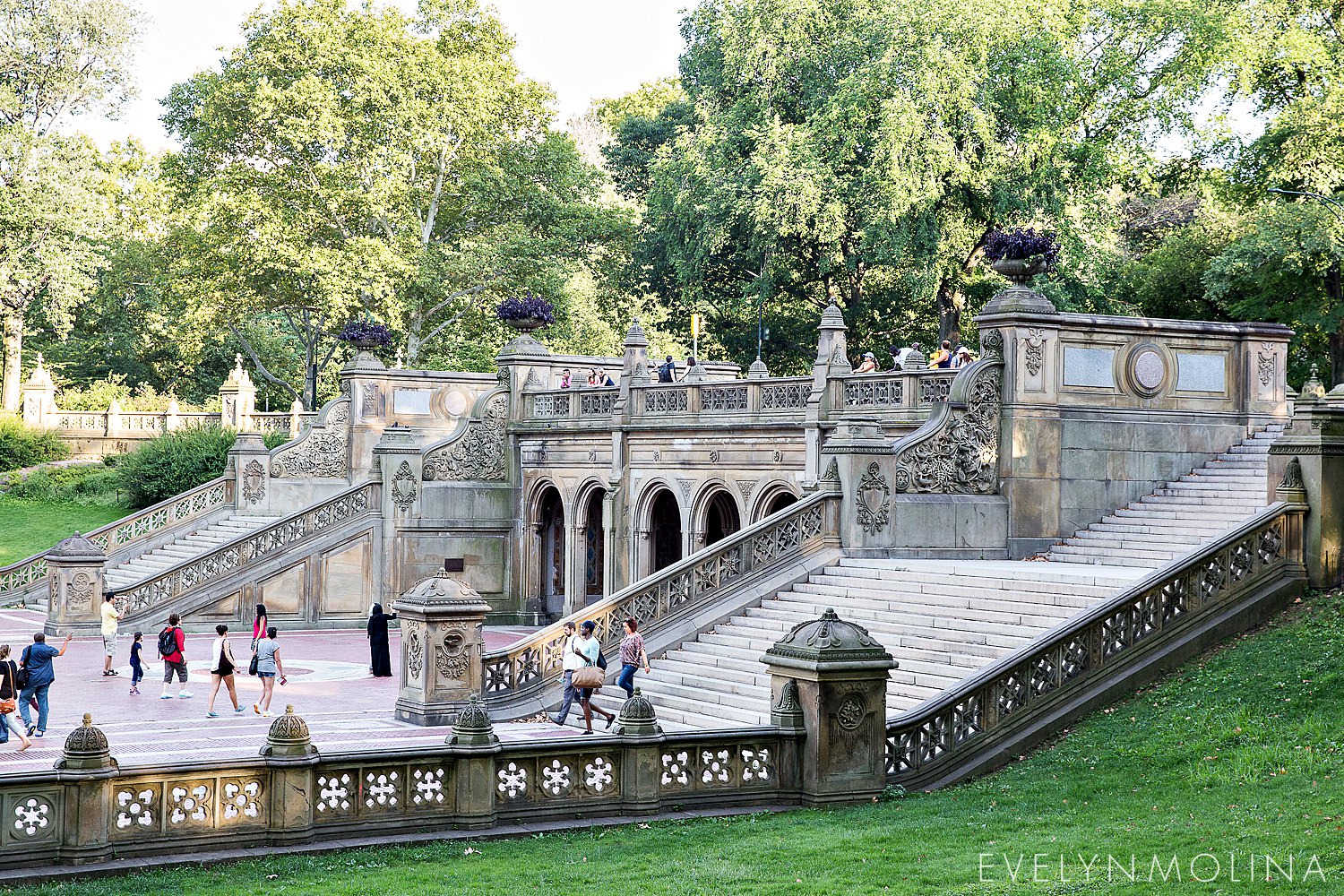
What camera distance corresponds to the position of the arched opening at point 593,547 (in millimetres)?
36156

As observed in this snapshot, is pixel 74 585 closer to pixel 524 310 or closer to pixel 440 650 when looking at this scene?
pixel 524 310

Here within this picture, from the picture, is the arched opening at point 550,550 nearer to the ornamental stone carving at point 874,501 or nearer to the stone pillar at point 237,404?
the ornamental stone carving at point 874,501

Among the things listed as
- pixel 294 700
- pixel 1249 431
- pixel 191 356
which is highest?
pixel 191 356

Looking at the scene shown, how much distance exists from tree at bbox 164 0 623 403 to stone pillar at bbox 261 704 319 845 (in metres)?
40.6

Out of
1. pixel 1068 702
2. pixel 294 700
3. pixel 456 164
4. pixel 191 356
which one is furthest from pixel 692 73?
pixel 1068 702

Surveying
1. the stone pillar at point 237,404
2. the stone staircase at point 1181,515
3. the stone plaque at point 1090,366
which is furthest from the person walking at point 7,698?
the stone pillar at point 237,404

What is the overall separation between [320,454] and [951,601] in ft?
78.4

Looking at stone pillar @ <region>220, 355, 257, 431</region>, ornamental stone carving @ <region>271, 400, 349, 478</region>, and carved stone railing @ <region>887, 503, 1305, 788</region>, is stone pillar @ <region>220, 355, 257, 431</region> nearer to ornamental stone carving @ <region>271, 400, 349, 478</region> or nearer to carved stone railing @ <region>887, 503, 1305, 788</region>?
ornamental stone carving @ <region>271, 400, 349, 478</region>

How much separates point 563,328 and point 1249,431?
38281mm

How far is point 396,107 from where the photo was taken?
53.8 metres

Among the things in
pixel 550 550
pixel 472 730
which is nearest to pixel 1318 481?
pixel 472 730

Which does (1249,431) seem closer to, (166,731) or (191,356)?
(166,731)

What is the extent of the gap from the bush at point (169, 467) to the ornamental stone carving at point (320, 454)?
821 centimetres

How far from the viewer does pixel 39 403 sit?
54250 millimetres
